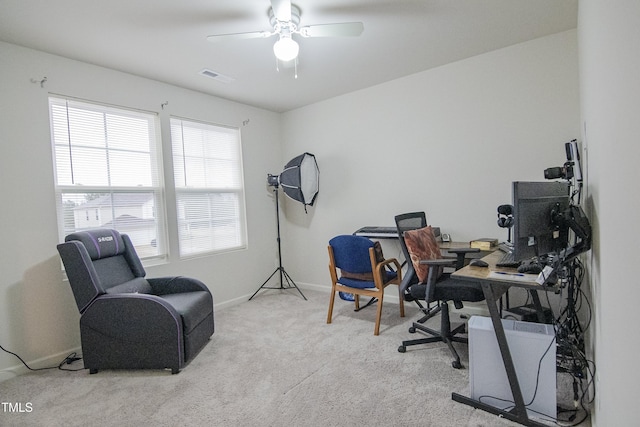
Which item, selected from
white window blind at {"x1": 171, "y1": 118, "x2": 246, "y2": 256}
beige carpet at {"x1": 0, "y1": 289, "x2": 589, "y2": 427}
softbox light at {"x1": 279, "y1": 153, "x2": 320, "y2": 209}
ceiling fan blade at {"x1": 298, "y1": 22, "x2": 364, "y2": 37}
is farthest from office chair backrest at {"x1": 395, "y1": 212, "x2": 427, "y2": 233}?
white window blind at {"x1": 171, "y1": 118, "x2": 246, "y2": 256}

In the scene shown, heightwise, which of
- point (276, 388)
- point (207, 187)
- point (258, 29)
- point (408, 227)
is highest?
point (258, 29)

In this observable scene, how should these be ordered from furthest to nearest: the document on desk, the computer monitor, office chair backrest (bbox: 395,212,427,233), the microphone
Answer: office chair backrest (bbox: 395,212,427,233)
the microphone
the document on desk
the computer monitor

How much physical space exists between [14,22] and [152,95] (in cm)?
123

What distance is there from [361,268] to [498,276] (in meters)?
1.49

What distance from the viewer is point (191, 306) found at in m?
2.61

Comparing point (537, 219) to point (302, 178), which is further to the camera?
point (302, 178)

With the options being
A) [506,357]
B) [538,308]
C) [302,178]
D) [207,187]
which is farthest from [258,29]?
[538,308]

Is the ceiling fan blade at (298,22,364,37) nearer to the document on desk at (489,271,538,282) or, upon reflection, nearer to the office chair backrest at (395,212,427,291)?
the office chair backrest at (395,212,427,291)

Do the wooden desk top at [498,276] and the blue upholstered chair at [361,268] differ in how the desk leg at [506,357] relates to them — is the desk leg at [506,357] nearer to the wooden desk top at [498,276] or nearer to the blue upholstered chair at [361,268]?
the wooden desk top at [498,276]

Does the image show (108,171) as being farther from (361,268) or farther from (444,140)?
(444,140)

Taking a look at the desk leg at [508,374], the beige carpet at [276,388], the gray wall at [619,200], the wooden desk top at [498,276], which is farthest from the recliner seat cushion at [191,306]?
the gray wall at [619,200]

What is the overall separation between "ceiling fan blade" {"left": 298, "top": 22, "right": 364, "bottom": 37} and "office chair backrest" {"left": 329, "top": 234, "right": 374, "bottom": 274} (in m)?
1.73

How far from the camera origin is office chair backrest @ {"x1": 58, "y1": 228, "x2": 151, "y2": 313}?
7.98ft

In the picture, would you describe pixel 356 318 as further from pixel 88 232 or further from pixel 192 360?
pixel 88 232
